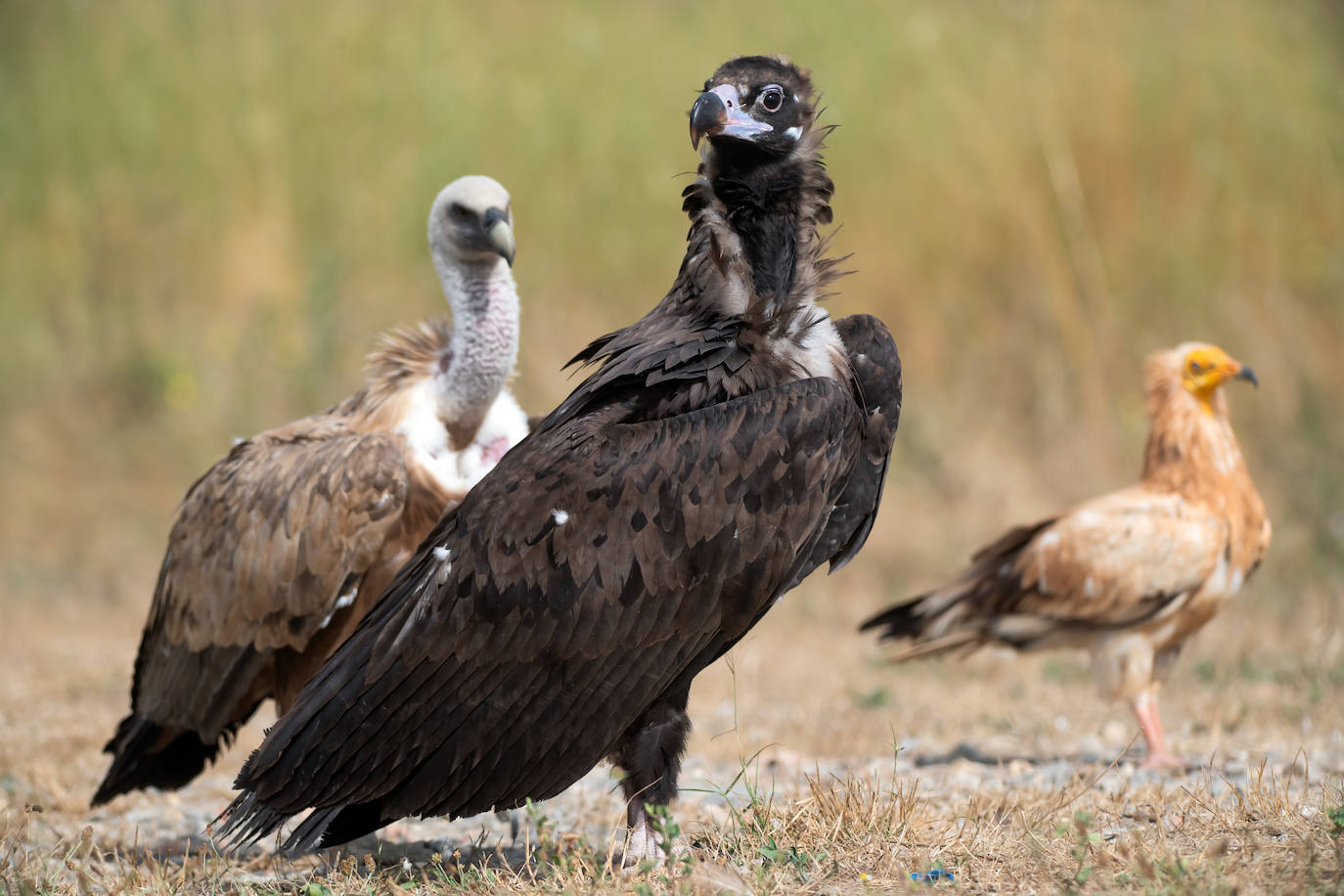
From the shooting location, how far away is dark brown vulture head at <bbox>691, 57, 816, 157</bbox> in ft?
11.7

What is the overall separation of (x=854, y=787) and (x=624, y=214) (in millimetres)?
7957

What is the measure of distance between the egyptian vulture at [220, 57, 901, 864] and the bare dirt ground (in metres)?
0.24

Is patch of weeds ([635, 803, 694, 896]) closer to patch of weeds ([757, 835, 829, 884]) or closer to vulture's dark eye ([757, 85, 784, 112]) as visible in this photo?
patch of weeds ([757, 835, 829, 884])

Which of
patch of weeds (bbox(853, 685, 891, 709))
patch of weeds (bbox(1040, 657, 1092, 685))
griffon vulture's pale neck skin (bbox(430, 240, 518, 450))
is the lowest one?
patch of weeds (bbox(853, 685, 891, 709))

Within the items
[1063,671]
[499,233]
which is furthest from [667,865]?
[1063,671]

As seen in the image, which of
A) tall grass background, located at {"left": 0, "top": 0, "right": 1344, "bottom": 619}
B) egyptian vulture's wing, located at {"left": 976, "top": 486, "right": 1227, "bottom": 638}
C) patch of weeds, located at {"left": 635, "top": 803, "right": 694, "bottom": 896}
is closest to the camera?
patch of weeds, located at {"left": 635, "top": 803, "right": 694, "bottom": 896}

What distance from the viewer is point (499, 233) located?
4.57 m

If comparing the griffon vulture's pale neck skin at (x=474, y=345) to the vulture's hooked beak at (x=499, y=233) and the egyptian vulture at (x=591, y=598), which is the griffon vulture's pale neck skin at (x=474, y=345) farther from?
the egyptian vulture at (x=591, y=598)

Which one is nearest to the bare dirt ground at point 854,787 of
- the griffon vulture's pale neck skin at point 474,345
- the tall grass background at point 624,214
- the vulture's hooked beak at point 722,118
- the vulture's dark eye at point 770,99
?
the griffon vulture's pale neck skin at point 474,345

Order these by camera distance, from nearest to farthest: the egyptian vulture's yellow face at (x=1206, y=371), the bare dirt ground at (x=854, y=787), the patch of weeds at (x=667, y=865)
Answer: the patch of weeds at (x=667, y=865) → the bare dirt ground at (x=854, y=787) → the egyptian vulture's yellow face at (x=1206, y=371)

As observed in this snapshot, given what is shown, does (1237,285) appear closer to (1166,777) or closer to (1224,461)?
(1224,461)

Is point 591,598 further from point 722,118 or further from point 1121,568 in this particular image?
point 1121,568

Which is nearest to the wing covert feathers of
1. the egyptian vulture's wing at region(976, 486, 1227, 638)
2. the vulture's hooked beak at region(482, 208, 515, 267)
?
the egyptian vulture's wing at region(976, 486, 1227, 638)

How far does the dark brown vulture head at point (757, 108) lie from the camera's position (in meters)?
3.56
